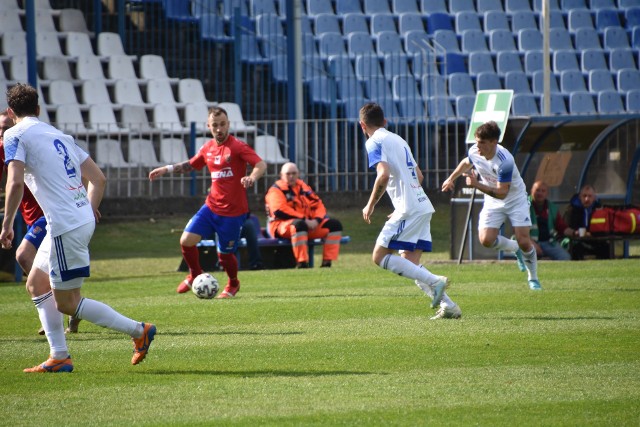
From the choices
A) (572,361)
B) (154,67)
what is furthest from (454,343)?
(154,67)

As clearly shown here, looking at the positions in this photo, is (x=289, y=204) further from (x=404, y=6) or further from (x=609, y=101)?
(x=609, y=101)

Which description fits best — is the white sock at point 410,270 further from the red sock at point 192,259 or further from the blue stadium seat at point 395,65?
the blue stadium seat at point 395,65

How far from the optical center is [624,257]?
18891 millimetres

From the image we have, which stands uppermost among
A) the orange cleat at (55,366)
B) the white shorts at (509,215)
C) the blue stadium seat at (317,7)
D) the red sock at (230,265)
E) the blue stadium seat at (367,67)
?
the blue stadium seat at (317,7)

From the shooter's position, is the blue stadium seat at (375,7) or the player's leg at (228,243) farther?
the blue stadium seat at (375,7)

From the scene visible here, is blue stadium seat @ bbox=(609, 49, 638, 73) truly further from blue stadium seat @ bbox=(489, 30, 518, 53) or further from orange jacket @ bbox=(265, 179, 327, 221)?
orange jacket @ bbox=(265, 179, 327, 221)

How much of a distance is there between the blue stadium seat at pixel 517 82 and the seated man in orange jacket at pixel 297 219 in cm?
1210

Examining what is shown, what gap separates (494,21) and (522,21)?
82 cm

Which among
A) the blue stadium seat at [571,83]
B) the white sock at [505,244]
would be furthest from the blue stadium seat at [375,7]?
the white sock at [505,244]

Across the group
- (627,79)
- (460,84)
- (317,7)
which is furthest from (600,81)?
(317,7)

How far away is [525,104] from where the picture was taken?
28.9 m

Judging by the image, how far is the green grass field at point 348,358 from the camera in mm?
6488

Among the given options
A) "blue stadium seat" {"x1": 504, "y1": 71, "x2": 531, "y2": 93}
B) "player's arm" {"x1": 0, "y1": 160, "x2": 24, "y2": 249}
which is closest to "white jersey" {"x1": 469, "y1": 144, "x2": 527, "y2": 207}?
"player's arm" {"x1": 0, "y1": 160, "x2": 24, "y2": 249}

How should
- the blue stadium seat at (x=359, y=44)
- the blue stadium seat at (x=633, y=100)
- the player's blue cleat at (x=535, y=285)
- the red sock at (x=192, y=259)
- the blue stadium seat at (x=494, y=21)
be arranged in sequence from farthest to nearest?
1. the blue stadium seat at (x=494, y=21)
2. the blue stadium seat at (x=633, y=100)
3. the blue stadium seat at (x=359, y=44)
4. the red sock at (x=192, y=259)
5. the player's blue cleat at (x=535, y=285)
